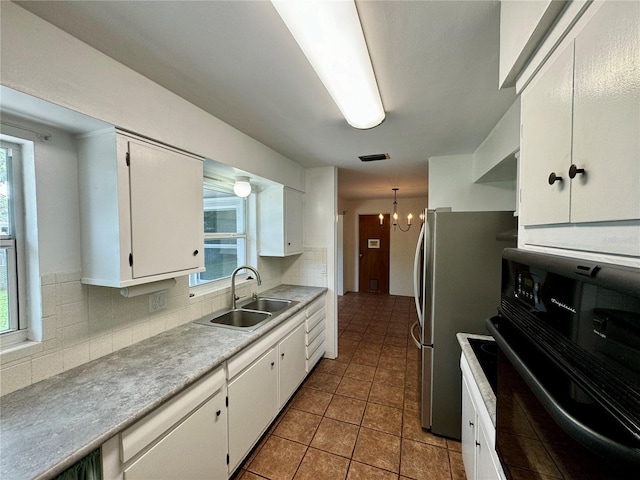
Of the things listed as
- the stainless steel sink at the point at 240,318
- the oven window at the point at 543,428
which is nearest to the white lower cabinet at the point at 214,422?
the stainless steel sink at the point at 240,318

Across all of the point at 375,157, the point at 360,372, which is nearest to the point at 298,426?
the point at 360,372

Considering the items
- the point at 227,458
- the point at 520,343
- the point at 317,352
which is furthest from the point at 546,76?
the point at 317,352

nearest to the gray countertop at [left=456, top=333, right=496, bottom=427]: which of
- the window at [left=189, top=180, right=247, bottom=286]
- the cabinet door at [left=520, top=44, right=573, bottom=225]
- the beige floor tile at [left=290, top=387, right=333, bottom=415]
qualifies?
the cabinet door at [left=520, top=44, right=573, bottom=225]

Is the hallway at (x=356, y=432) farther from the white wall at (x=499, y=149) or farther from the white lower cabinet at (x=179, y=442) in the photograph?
the white wall at (x=499, y=149)

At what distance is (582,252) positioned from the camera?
59 centimetres

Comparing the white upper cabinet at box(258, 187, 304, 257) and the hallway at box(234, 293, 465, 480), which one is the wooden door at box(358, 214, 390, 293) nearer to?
the hallway at box(234, 293, 465, 480)

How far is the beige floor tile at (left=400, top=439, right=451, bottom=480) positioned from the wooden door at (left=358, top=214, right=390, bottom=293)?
183 inches

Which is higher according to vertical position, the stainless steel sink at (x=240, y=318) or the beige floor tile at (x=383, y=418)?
the stainless steel sink at (x=240, y=318)

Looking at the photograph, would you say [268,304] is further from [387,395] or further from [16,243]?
[16,243]

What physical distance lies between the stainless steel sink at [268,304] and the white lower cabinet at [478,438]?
1.56m

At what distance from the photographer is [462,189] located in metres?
2.78

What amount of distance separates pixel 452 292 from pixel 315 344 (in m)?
1.60

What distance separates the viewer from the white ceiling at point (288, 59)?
3.12 feet

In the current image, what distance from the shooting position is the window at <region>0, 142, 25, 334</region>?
3.81 ft
